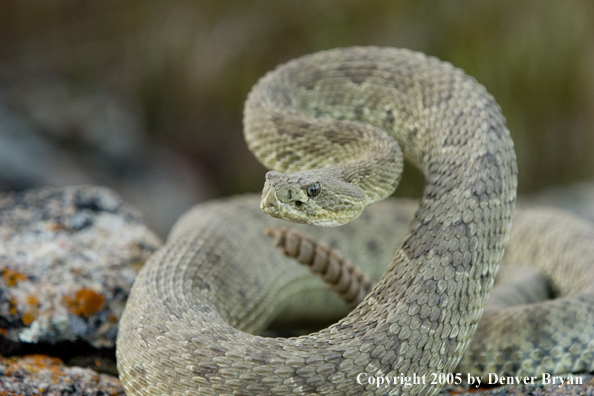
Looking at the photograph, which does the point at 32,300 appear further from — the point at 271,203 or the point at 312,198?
the point at 312,198

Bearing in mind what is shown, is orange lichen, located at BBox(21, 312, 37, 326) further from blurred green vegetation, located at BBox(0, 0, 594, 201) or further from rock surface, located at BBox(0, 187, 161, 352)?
blurred green vegetation, located at BBox(0, 0, 594, 201)

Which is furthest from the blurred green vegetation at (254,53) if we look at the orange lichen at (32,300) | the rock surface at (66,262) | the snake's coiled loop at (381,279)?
the orange lichen at (32,300)

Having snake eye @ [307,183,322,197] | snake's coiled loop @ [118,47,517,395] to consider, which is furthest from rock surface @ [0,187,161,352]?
snake eye @ [307,183,322,197]

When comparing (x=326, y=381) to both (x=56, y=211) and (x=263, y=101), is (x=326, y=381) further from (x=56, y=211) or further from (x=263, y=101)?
(x=56, y=211)

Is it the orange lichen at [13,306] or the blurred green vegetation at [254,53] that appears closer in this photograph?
the orange lichen at [13,306]

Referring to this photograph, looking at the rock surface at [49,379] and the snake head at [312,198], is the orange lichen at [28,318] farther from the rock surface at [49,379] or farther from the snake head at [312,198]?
the snake head at [312,198]

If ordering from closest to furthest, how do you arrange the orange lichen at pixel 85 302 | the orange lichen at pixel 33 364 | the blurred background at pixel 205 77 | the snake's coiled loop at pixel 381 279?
the snake's coiled loop at pixel 381 279
the orange lichen at pixel 33 364
the orange lichen at pixel 85 302
the blurred background at pixel 205 77

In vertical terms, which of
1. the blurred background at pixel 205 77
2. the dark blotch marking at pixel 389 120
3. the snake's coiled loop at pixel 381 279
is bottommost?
the snake's coiled loop at pixel 381 279

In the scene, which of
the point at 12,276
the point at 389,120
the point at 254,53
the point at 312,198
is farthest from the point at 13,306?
the point at 254,53
